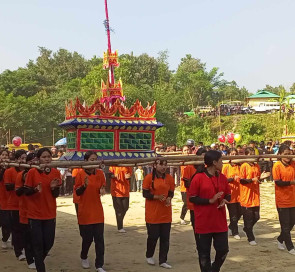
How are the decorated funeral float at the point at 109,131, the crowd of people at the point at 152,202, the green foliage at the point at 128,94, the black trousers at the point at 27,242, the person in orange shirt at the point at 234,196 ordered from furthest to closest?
the green foliage at the point at 128,94 < the decorated funeral float at the point at 109,131 < the person in orange shirt at the point at 234,196 < the black trousers at the point at 27,242 < the crowd of people at the point at 152,202

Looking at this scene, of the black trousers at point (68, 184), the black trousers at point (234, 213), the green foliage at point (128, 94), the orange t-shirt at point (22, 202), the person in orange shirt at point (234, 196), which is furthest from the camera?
the green foliage at point (128, 94)

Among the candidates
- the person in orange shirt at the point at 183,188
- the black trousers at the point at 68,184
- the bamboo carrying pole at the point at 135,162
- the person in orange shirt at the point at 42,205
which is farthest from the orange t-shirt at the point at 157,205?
the black trousers at the point at 68,184

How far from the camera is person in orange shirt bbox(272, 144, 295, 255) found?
8203 mm

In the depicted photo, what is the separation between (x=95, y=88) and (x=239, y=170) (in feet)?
103

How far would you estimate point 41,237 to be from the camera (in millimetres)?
6750

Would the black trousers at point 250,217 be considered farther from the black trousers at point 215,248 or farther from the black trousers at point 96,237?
the black trousers at point 215,248

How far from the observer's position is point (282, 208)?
8.30 meters

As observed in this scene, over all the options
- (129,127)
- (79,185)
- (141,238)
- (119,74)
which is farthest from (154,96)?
(79,185)

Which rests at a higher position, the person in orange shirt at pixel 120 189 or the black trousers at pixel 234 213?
the person in orange shirt at pixel 120 189

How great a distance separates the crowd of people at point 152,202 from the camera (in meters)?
5.91

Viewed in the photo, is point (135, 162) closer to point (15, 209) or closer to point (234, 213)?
point (15, 209)

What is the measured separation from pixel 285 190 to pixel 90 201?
3.30 m

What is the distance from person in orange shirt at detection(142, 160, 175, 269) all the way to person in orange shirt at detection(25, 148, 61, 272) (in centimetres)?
147

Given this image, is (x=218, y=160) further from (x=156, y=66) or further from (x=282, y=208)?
(x=156, y=66)
